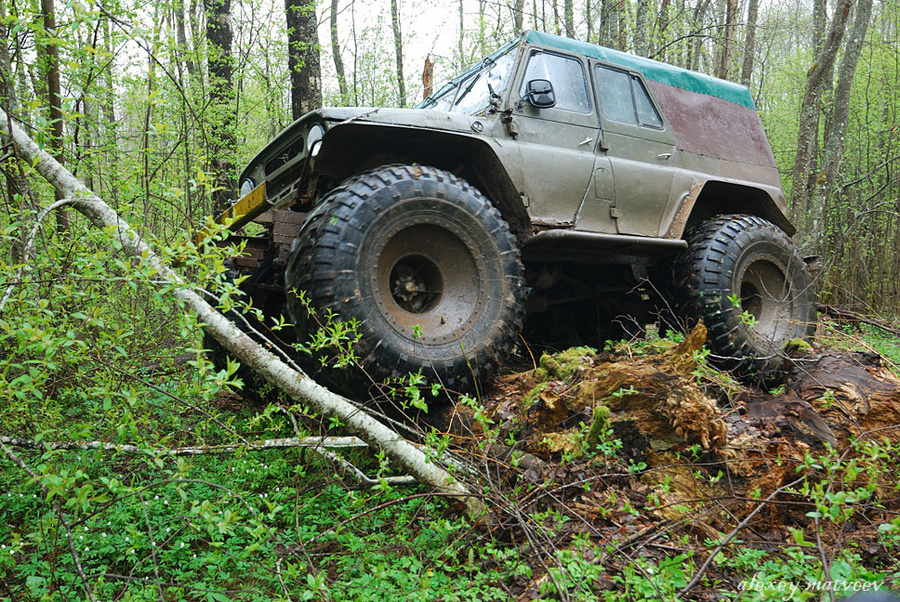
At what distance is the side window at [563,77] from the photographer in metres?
4.21

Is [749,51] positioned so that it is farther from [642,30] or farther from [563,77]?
[563,77]

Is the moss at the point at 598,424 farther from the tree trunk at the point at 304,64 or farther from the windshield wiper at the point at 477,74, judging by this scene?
the tree trunk at the point at 304,64

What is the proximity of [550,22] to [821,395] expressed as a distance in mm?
15711

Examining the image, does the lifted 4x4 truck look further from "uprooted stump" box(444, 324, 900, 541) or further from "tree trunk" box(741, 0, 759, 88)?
"tree trunk" box(741, 0, 759, 88)

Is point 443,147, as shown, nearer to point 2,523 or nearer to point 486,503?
point 486,503

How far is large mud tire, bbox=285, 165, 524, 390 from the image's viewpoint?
9.75ft

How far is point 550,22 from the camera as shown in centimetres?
1628

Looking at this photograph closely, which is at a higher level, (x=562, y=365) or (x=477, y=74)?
(x=477, y=74)

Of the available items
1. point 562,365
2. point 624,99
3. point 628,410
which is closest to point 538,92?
point 624,99

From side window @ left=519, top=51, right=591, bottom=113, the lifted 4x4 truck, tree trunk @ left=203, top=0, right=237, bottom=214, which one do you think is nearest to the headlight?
the lifted 4x4 truck

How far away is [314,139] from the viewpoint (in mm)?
3473

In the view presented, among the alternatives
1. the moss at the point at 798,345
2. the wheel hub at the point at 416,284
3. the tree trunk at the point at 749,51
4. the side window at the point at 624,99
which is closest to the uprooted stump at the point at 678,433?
the moss at the point at 798,345

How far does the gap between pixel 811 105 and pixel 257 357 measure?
960 cm

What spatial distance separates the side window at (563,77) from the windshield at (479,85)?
185 mm
